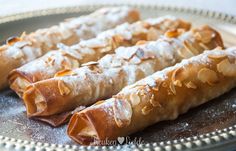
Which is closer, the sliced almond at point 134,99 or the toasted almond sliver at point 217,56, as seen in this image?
the sliced almond at point 134,99

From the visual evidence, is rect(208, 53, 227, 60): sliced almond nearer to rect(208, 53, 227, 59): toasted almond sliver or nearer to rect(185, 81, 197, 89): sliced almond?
rect(208, 53, 227, 59): toasted almond sliver

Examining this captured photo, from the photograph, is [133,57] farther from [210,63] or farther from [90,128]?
[90,128]

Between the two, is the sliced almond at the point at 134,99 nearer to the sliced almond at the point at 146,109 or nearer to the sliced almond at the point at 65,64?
the sliced almond at the point at 146,109

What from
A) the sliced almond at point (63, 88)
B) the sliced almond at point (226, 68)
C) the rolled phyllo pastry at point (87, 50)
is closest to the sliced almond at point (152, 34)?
the rolled phyllo pastry at point (87, 50)

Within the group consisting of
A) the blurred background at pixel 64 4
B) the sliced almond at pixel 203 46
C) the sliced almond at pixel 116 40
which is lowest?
the blurred background at pixel 64 4

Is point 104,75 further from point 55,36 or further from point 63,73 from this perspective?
A: point 55,36

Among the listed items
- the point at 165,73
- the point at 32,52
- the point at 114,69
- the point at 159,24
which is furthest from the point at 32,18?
the point at 165,73

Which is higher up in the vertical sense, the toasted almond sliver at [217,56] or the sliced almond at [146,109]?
the toasted almond sliver at [217,56]

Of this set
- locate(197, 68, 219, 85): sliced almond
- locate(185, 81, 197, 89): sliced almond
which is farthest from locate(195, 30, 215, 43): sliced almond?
locate(185, 81, 197, 89): sliced almond
